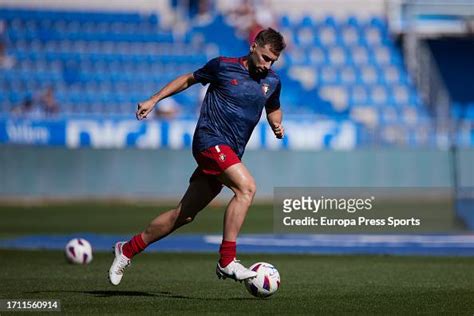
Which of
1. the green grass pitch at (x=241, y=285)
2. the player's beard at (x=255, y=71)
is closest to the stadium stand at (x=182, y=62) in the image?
the green grass pitch at (x=241, y=285)

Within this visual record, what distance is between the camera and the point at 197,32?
102 feet

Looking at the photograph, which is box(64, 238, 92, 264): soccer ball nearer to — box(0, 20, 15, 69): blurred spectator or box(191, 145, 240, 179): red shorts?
box(191, 145, 240, 179): red shorts

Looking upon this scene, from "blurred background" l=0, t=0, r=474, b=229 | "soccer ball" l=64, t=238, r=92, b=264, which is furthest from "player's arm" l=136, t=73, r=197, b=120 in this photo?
"blurred background" l=0, t=0, r=474, b=229

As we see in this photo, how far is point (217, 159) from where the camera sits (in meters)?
9.13

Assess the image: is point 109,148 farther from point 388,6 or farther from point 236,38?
point 388,6

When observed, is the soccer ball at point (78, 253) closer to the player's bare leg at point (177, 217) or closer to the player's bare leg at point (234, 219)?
the player's bare leg at point (177, 217)

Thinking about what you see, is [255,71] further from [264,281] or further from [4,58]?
[4,58]

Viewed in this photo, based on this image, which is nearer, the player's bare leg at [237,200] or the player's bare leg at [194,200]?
the player's bare leg at [237,200]

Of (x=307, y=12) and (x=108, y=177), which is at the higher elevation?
(x=307, y=12)

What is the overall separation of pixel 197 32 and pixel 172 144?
587cm

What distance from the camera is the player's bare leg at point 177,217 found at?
9.48 metres

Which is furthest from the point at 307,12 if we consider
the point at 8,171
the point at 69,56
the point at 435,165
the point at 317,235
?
the point at 317,235

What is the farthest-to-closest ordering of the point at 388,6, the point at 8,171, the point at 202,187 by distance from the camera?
the point at 388,6 < the point at 8,171 < the point at 202,187

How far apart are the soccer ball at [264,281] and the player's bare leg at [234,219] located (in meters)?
0.08
